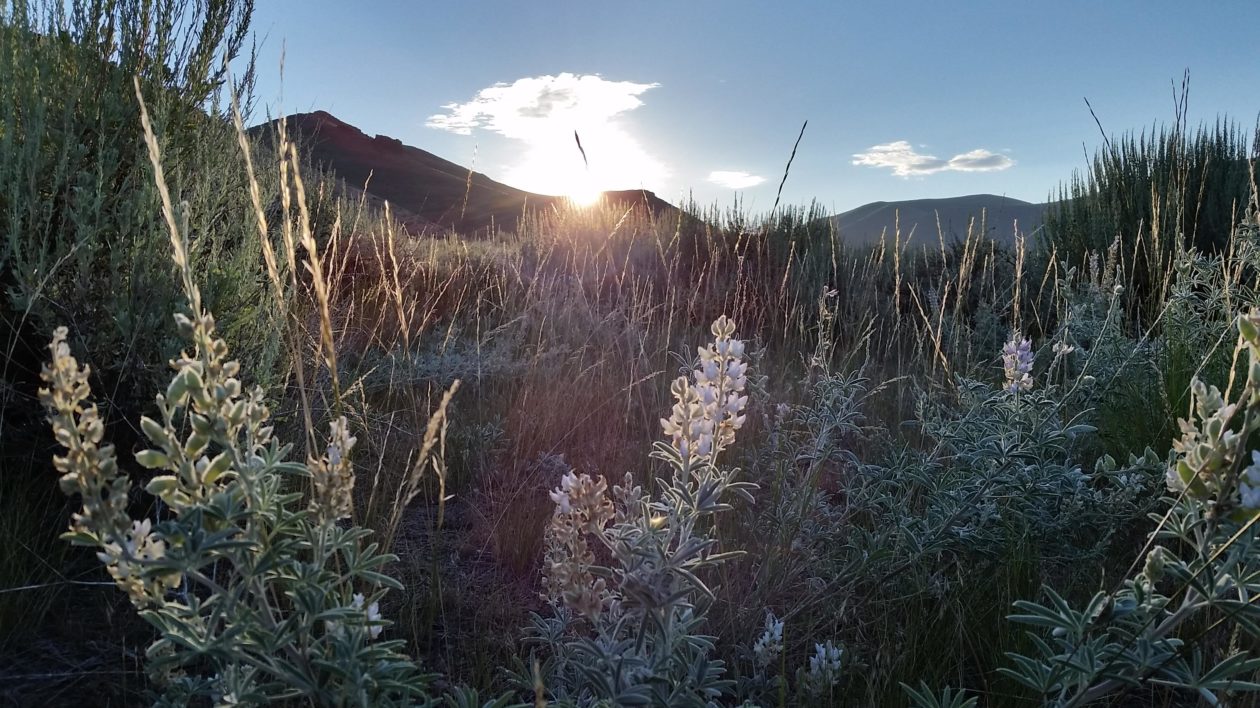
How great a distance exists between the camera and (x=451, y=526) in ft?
9.19

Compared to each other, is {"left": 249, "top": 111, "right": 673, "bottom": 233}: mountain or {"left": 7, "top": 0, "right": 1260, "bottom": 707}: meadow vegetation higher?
{"left": 249, "top": 111, "right": 673, "bottom": 233}: mountain

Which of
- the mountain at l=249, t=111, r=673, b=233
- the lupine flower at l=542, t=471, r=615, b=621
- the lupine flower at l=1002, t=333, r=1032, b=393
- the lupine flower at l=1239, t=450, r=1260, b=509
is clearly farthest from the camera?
the mountain at l=249, t=111, r=673, b=233

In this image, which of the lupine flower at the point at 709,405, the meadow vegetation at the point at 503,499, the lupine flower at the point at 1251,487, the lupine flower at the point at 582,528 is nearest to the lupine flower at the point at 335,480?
the meadow vegetation at the point at 503,499

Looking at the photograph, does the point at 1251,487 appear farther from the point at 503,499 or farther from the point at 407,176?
the point at 407,176

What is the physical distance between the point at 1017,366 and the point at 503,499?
1.84 metres

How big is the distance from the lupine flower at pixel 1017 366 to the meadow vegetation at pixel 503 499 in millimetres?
21

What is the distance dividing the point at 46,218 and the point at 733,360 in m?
2.60

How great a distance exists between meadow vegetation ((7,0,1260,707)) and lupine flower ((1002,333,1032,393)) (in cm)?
2

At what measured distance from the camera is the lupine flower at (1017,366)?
2.36 metres

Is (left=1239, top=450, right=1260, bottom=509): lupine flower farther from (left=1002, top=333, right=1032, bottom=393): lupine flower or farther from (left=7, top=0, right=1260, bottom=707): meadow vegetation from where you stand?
(left=1002, top=333, right=1032, bottom=393): lupine flower

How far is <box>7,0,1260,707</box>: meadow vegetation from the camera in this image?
42.8 inches

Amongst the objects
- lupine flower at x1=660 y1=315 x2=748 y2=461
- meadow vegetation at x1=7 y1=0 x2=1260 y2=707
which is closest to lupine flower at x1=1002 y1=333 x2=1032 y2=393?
meadow vegetation at x1=7 y1=0 x2=1260 y2=707

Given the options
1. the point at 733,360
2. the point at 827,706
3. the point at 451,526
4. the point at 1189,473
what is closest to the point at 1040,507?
the point at 827,706

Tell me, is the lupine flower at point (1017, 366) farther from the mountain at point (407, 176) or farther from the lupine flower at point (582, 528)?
the mountain at point (407, 176)
